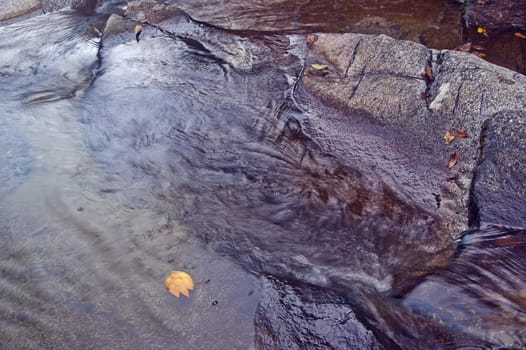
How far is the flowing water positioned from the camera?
2.81m

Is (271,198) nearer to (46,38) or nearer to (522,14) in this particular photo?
(46,38)

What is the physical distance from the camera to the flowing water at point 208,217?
2.81m

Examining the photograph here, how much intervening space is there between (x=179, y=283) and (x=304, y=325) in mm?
907

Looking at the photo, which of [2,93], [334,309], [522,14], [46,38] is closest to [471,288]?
[334,309]

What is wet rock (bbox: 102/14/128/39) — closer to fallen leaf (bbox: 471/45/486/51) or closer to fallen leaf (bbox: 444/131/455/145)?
fallen leaf (bbox: 444/131/455/145)

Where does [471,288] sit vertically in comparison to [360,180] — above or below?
below

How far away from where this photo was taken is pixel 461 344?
2631 millimetres

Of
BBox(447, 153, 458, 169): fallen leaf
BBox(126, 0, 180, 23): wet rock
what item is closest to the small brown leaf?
BBox(447, 153, 458, 169): fallen leaf

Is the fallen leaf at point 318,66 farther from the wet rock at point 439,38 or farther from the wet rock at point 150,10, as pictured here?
the wet rock at point 150,10

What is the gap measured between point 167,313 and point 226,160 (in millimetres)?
1632

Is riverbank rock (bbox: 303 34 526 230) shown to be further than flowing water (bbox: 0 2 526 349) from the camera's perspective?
Yes

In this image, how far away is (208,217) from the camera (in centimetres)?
355

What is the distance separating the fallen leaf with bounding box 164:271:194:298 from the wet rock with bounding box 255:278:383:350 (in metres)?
0.52

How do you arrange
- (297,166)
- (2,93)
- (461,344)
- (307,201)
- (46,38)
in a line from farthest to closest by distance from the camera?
1. (46,38)
2. (2,93)
3. (297,166)
4. (307,201)
5. (461,344)
